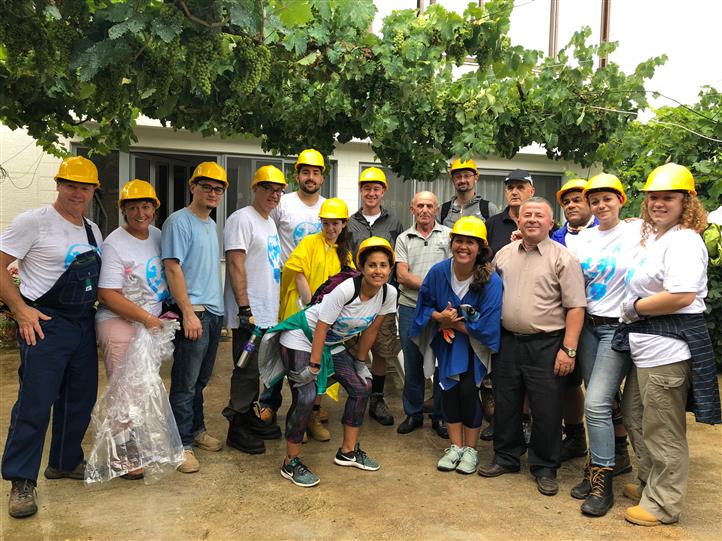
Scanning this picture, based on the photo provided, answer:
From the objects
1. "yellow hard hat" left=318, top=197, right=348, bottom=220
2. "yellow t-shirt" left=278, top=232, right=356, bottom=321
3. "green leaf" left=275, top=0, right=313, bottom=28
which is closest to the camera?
"green leaf" left=275, top=0, right=313, bottom=28

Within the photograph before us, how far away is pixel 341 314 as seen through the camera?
389 centimetres

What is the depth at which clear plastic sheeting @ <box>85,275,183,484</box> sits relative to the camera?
144 inches

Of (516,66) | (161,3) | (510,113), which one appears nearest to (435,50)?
(516,66)

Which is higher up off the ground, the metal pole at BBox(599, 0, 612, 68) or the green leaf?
the metal pole at BBox(599, 0, 612, 68)

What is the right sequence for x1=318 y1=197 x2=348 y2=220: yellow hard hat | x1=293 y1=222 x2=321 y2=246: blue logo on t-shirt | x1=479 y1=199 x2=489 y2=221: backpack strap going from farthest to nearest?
1. x1=479 y1=199 x2=489 y2=221: backpack strap
2. x1=293 y1=222 x2=321 y2=246: blue logo on t-shirt
3. x1=318 y1=197 x2=348 y2=220: yellow hard hat

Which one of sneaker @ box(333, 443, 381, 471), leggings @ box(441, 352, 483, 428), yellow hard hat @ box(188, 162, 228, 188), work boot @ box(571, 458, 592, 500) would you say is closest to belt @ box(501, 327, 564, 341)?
leggings @ box(441, 352, 483, 428)

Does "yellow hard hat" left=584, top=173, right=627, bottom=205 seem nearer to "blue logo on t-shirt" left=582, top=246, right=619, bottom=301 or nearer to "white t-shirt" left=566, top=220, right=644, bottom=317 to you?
"white t-shirt" left=566, top=220, right=644, bottom=317

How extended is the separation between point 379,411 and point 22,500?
277 centimetres

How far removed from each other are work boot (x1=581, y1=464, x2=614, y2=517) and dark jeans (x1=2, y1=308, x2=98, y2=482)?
10.1ft

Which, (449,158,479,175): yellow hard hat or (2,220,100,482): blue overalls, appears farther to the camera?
(449,158,479,175): yellow hard hat

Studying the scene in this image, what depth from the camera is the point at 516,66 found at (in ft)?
14.0

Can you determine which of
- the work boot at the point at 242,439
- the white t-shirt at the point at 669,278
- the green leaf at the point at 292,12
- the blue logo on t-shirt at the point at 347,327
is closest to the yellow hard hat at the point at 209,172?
the blue logo on t-shirt at the point at 347,327

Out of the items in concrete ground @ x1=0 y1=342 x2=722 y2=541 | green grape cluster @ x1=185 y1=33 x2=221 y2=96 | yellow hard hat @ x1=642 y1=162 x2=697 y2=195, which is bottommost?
concrete ground @ x1=0 y1=342 x2=722 y2=541

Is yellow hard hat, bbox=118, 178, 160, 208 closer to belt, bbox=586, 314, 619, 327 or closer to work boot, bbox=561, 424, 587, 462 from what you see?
belt, bbox=586, 314, 619, 327
